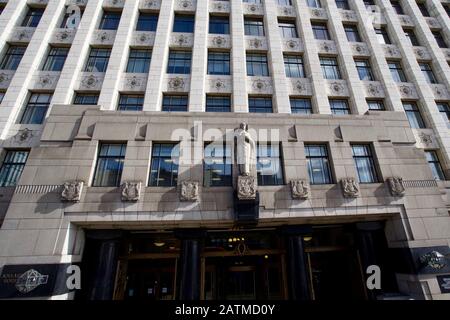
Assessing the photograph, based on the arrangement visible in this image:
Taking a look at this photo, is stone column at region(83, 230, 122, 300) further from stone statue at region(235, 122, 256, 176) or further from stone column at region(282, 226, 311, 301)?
stone column at region(282, 226, 311, 301)

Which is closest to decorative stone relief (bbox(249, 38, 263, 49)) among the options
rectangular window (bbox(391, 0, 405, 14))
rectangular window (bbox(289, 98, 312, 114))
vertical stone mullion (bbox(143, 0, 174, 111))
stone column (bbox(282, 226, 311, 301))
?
rectangular window (bbox(289, 98, 312, 114))

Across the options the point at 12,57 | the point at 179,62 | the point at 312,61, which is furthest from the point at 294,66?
the point at 12,57

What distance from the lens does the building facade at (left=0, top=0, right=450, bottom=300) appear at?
364 inches

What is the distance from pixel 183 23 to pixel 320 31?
1083 cm

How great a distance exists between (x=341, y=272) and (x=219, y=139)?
9402 millimetres

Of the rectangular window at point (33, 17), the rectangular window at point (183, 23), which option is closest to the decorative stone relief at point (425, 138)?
the rectangular window at point (183, 23)

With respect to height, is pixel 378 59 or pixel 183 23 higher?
pixel 183 23

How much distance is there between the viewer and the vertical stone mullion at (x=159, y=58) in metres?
13.0

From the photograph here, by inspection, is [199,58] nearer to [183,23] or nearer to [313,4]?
[183,23]

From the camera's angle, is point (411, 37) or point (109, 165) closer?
point (109, 165)

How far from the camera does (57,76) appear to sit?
13.7 metres

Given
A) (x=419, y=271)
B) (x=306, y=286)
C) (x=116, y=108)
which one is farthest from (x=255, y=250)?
(x=116, y=108)

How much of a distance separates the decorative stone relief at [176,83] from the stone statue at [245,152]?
553 cm

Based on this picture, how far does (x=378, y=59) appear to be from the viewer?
16.0m
